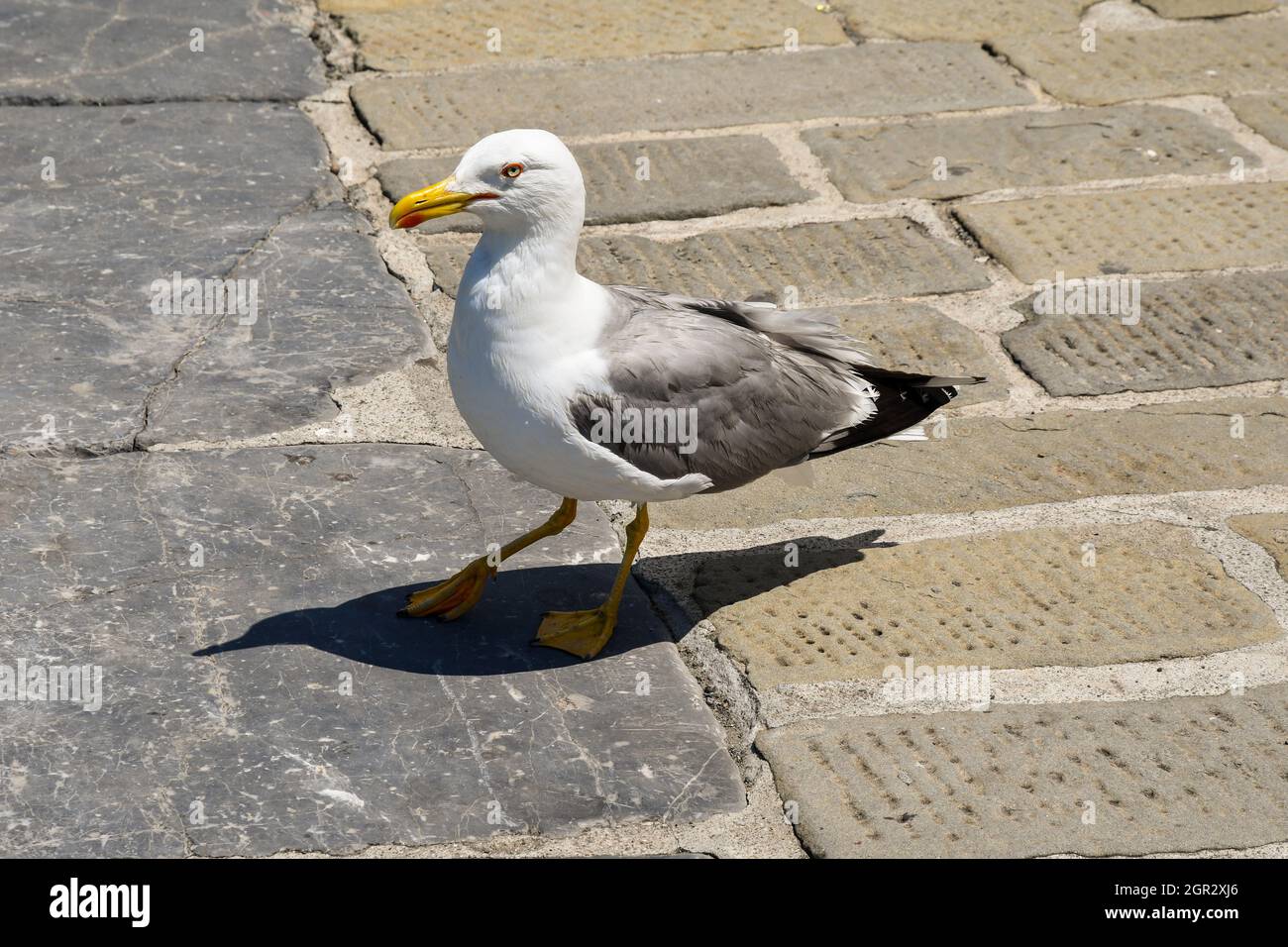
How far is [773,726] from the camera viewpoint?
369 cm

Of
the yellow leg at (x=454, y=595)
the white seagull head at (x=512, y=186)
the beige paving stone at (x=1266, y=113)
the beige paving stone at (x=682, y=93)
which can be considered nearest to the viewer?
the white seagull head at (x=512, y=186)

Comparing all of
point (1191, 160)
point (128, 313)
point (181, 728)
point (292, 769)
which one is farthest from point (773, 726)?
point (1191, 160)

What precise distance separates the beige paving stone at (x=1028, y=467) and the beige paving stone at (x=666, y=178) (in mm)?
1429

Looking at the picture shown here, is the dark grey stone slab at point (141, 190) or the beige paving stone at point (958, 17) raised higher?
the beige paving stone at point (958, 17)

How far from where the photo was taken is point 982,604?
412 centimetres

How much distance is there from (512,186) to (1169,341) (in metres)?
2.51

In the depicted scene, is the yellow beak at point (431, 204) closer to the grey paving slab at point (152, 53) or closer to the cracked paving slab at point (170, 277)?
the cracked paving slab at point (170, 277)

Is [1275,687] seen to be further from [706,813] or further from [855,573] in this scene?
[706,813]

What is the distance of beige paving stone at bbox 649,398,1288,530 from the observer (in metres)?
4.54

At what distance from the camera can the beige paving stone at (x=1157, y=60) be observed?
266 inches

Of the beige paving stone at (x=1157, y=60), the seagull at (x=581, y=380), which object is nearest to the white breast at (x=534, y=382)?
the seagull at (x=581, y=380)

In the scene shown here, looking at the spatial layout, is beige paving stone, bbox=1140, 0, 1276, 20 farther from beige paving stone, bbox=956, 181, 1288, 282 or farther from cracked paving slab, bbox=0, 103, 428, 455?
cracked paving slab, bbox=0, 103, 428, 455

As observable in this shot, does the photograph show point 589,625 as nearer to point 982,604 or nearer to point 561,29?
point 982,604

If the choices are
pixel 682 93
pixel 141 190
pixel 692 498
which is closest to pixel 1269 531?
pixel 692 498
